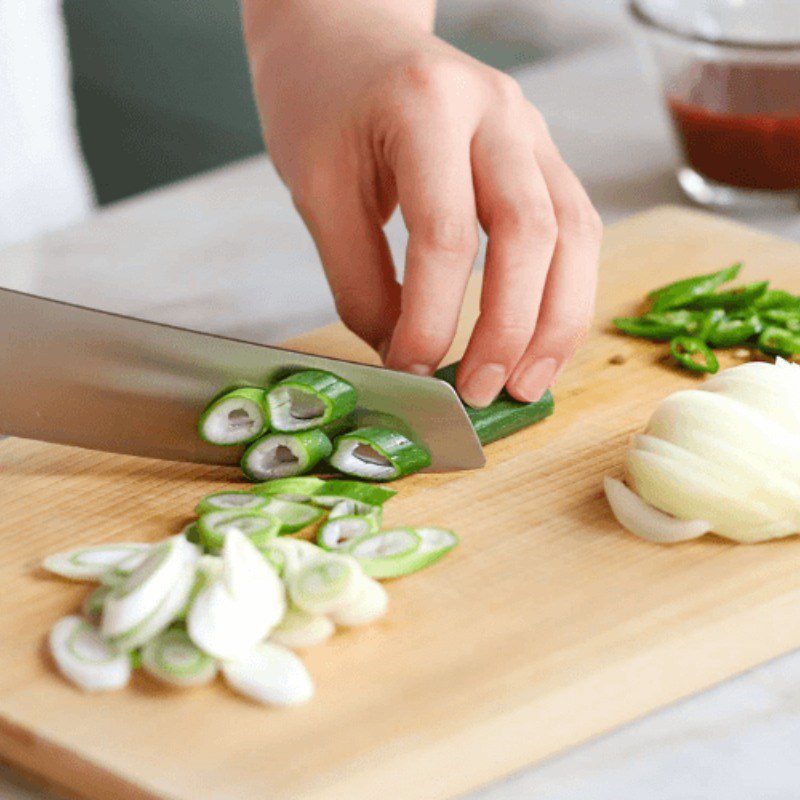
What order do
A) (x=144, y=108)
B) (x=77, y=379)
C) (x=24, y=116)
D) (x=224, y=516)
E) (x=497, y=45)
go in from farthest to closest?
(x=144, y=108)
(x=497, y=45)
(x=24, y=116)
(x=77, y=379)
(x=224, y=516)

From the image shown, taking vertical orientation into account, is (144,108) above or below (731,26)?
below

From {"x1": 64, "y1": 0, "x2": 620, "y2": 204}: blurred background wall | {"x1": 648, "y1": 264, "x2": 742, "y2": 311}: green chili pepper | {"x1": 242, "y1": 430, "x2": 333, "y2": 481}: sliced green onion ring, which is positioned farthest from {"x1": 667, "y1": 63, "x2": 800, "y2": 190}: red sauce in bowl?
{"x1": 64, "y1": 0, "x2": 620, "y2": 204}: blurred background wall

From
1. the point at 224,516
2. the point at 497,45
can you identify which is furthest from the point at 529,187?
the point at 497,45

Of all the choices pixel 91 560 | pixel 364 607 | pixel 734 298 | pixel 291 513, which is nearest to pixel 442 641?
pixel 364 607

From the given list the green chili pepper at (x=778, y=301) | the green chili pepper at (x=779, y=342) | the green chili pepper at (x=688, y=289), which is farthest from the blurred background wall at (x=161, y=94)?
the green chili pepper at (x=779, y=342)

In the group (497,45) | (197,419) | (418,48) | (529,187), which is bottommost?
(497,45)

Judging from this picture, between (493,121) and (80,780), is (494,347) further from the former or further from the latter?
(80,780)
